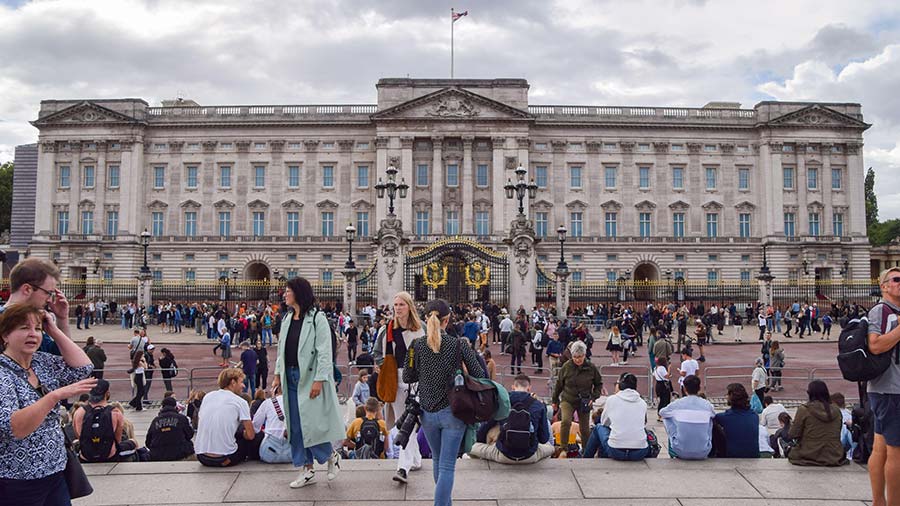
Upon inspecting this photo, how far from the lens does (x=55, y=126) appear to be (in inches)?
2287

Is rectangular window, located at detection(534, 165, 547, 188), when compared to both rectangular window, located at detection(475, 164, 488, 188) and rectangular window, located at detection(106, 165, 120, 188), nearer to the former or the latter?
rectangular window, located at detection(475, 164, 488, 188)

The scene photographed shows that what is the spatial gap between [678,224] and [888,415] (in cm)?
5633

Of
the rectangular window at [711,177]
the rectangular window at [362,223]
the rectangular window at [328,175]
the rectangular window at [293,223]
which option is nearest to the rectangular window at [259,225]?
the rectangular window at [293,223]

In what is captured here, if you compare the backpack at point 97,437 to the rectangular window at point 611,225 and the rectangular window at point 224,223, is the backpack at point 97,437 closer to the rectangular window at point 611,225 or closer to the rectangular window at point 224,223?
the rectangular window at point 224,223

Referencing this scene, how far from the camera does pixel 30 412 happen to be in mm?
3945

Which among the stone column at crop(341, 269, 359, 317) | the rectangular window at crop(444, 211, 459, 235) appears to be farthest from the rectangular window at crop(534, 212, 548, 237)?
the stone column at crop(341, 269, 359, 317)

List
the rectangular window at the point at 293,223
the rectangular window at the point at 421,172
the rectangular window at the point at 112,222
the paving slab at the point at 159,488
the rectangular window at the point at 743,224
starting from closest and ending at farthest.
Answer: the paving slab at the point at 159,488 → the rectangular window at the point at 421,172 → the rectangular window at the point at 112,222 → the rectangular window at the point at 293,223 → the rectangular window at the point at 743,224

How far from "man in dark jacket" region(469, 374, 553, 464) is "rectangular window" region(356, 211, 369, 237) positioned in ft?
168

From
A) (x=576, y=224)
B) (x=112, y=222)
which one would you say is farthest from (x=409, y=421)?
(x=112, y=222)

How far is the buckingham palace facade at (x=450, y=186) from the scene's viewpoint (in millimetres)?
57781

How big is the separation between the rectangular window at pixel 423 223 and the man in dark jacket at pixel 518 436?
4971 cm

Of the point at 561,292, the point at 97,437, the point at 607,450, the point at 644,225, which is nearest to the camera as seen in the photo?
the point at 97,437

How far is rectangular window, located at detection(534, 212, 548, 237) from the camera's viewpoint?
192ft

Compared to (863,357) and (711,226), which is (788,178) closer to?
(711,226)
